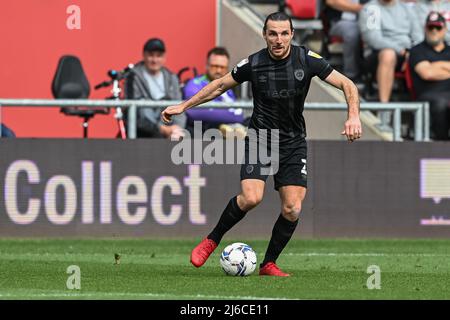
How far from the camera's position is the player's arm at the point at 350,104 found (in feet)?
35.9

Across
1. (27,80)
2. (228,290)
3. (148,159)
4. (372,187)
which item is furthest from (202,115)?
(228,290)

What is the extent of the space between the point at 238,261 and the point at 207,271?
0.77 meters

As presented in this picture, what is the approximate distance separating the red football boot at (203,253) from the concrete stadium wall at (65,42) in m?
8.18

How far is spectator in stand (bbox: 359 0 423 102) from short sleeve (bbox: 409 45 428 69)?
0.99ft

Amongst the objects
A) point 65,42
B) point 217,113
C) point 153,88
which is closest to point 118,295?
point 217,113

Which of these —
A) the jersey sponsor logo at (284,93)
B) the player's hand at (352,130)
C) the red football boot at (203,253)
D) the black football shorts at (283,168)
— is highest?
the jersey sponsor logo at (284,93)

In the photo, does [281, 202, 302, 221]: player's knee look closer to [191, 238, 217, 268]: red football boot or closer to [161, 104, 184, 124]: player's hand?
[191, 238, 217, 268]: red football boot

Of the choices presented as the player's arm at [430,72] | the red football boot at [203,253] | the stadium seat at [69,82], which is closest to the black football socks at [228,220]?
the red football boot at [203,253]

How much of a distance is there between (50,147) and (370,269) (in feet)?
16.9

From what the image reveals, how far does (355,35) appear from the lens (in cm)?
1905

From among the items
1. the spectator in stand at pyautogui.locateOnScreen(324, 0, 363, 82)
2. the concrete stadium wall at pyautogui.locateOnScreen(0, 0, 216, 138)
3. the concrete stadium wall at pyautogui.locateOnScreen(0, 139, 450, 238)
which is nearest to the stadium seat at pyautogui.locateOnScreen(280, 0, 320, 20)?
the spectator in stand at pyautogui.locateOnScreen(324, 0, 363, 82)

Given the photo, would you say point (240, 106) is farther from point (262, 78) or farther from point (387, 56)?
point (262, 78)

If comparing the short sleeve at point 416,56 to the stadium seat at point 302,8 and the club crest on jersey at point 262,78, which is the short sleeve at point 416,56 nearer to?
the stadium seat at point 302,8
